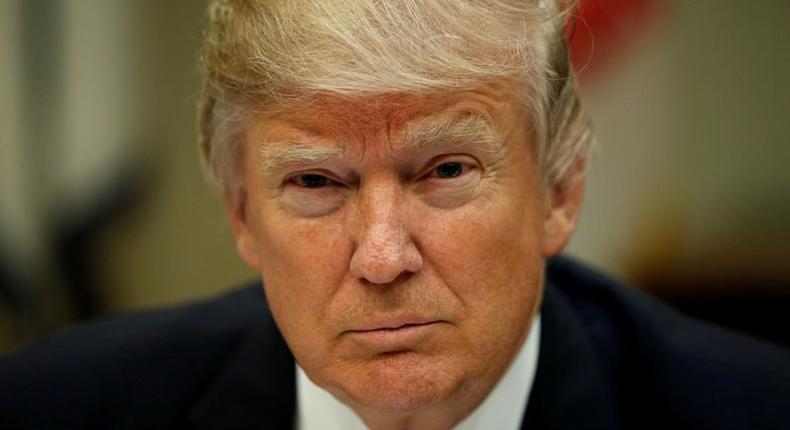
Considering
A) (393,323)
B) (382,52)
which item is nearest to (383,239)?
(393,323)

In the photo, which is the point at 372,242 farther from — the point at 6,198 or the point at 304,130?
the point at 6,198

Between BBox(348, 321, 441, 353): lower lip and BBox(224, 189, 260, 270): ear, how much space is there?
33cm

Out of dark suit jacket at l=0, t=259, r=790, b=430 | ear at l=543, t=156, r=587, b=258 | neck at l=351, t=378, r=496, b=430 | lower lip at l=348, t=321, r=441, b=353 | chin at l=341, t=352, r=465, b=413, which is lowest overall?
dark suit jacket at l=0, t=259, r=790, b=430

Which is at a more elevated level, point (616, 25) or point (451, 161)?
point (451, 161)

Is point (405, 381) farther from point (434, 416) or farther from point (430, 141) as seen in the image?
point (430, 141)

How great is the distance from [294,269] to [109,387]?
0.65 meters

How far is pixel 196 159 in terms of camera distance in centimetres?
406

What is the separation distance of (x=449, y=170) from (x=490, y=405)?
461 millimetres

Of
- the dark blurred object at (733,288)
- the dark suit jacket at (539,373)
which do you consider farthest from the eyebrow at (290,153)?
the dark blurred object at (733,288)

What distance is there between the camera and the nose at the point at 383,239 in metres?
1.69

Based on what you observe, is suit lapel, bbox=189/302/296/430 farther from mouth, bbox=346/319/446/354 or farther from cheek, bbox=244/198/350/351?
mouth, bbox=346/319/446/354

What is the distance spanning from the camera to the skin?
1.72 m

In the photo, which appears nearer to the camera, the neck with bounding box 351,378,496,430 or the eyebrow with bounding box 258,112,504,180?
the eyebrow with bounding box 258,112,504,180

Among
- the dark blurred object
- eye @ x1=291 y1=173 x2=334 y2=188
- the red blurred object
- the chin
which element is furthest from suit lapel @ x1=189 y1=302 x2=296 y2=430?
the red blurred object
